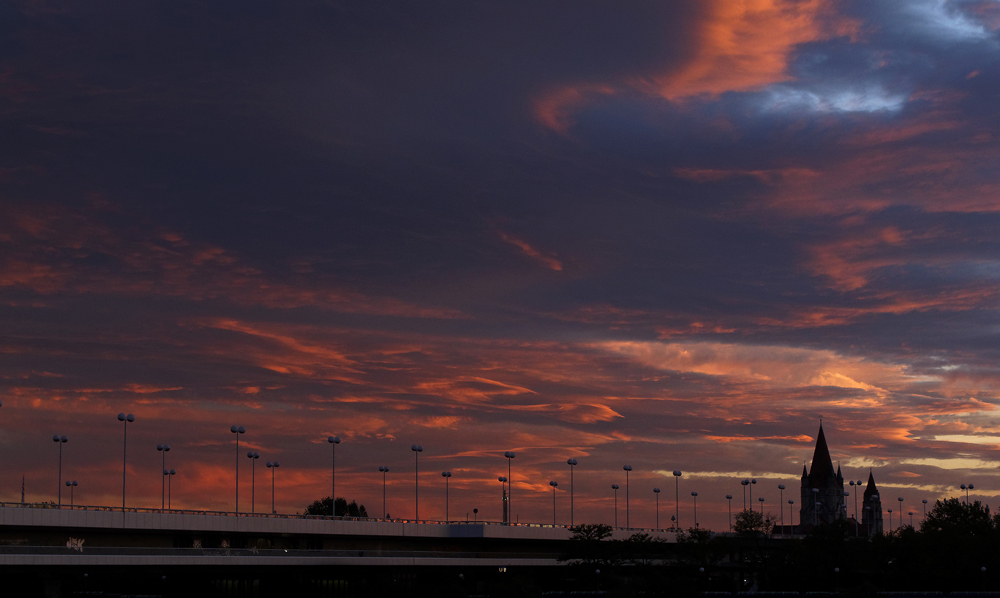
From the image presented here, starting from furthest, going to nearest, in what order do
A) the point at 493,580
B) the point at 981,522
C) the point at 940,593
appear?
the point at 981,522 < the point at 493,580 < the point at 940,593

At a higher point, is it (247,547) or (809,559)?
(247,547)

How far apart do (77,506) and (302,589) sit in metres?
→ 34.7

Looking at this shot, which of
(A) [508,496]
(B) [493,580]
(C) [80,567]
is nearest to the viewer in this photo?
(C) [80,567]

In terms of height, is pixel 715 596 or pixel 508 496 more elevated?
pixel 508 496

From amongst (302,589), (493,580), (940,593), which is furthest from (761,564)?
(302,589)

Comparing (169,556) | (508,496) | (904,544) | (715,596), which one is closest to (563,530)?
(508,496)

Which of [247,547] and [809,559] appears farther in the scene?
[809,559]

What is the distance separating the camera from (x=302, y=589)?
416 feet

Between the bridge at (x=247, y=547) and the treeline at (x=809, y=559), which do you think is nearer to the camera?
the bridge at (x=247, y=547)

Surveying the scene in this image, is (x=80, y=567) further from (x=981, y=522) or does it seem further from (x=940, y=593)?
(x=981, y=522)

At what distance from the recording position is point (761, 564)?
168 metres

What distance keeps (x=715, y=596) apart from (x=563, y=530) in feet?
87.9

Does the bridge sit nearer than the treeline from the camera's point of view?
Yes

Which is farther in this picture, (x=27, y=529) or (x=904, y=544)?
(x=904, y=544)
